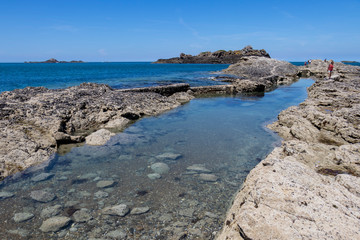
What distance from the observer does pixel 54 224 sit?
4.60m

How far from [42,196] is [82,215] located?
144 centimetres

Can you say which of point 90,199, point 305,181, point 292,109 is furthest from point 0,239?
point 292,109

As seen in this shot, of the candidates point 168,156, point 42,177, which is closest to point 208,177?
point 168,156

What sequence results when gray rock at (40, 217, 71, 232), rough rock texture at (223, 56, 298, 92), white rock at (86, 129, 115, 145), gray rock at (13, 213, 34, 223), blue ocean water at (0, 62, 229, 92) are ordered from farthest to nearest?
rough rock texture at (223, 56, 298, 92), blue ocean water at (0, 62, 229, 92), white rock at (86, 129, 115, 145), gray rock at (13, 213, 34, 223), gray rock at (40, 217, 71, 232)

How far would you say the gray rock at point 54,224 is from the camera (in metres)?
4.48

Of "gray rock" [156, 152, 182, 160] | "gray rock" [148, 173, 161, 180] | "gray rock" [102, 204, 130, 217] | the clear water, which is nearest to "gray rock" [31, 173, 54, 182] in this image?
the clear water

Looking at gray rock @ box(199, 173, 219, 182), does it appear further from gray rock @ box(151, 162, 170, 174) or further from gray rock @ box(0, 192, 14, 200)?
gray rock @ box(0, 192, 14, 200)

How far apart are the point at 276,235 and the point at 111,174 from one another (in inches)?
205

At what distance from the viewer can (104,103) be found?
13.8 metres

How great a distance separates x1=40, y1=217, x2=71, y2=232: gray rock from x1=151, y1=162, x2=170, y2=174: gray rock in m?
2.81

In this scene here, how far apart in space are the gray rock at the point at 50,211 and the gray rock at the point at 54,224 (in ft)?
Result: 0.54

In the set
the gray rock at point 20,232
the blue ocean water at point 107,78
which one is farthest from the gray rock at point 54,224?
the blue ocean water at point 107,78

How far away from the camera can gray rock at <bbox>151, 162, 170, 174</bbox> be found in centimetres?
692

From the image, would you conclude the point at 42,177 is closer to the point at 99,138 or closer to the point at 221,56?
the point at 99,138
